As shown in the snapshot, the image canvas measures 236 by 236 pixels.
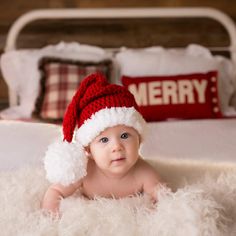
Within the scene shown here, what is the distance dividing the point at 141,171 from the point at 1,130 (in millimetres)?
791

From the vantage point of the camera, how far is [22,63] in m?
2.40

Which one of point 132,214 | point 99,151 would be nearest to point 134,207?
point 132,214

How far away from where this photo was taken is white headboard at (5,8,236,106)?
2.44m

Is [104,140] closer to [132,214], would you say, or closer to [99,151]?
[99,151]

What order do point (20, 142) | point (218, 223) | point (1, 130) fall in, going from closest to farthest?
1. point (218, 223)
2. point (20, 142)
3. point (1, 130)

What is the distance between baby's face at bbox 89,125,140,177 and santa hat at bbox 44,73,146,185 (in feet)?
0.05

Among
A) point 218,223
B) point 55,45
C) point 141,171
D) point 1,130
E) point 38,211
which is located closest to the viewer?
point 218,223

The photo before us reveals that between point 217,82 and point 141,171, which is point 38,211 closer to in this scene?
point 141,171

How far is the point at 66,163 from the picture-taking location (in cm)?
110

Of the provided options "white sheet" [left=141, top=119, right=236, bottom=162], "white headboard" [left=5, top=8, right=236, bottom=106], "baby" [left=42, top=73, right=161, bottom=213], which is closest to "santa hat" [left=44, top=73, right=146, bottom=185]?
"baby" [left=42, top=73, right=161, bottom=213]

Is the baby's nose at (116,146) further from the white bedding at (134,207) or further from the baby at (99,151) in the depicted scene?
the white bedding at (134,207)

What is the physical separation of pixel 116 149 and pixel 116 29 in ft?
5.50

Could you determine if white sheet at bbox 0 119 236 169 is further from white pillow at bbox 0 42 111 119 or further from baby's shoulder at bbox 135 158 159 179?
white pillow at bbox 0 42 111 119

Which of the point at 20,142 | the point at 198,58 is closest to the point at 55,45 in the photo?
the point at 198,58
